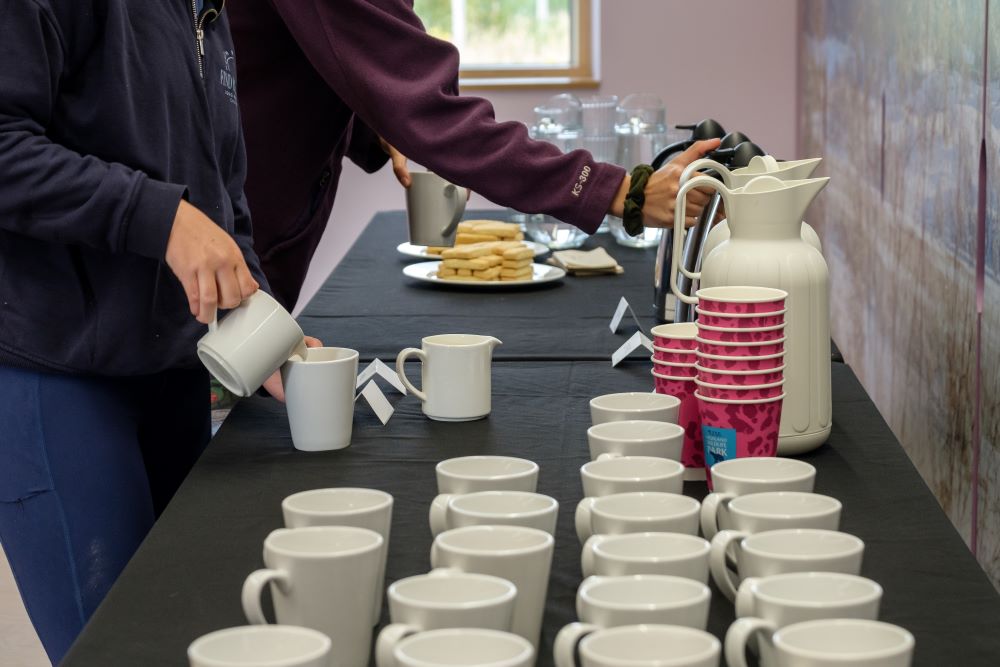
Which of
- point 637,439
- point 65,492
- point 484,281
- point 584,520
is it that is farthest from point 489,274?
point 584,520

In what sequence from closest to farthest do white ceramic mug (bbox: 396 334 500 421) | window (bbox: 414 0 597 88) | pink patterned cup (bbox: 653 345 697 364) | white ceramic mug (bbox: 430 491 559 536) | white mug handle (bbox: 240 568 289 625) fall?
white mug handle (bbox: 240 568 289 625) < white ceramic mug (bbox: 430 491 559 536) < pink patterned cup (bbox: 653 345 697 364) < white ceramic mug (bbox: 396 334 500 421) < window (bbox: 414 0 597 88)

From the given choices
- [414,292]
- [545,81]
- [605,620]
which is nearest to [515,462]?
[605,620]

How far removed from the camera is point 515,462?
3.23 feet

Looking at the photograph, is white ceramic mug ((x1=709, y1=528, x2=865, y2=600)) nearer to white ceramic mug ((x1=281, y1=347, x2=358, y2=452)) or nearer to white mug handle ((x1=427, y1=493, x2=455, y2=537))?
white mug handle ((x1=427, y1=493, x2=455, y2=537))

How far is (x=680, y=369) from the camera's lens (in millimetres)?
1248

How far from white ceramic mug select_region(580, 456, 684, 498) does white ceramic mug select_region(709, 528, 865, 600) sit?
0.26ft

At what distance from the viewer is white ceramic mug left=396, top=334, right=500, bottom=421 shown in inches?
53.5

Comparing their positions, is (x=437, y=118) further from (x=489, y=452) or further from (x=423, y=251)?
(x=423, y=251)

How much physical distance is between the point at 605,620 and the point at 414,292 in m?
1.57

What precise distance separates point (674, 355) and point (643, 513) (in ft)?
1.34

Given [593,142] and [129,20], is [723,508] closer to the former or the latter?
[129,20]

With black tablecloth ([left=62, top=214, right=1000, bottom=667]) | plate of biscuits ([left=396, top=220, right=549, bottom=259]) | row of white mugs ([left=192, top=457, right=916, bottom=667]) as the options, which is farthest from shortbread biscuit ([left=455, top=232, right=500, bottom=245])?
row of white mugs ([left=192, top=457, right=916, bottom=667])

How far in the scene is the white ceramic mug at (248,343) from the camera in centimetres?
118

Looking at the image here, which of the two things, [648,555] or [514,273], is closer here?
[648,555]
